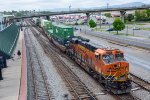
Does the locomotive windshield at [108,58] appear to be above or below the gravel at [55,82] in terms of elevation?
above

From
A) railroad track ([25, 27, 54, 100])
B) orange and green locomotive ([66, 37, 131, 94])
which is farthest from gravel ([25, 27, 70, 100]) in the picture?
orange and green locomotive ([66, 37, 131, 94])

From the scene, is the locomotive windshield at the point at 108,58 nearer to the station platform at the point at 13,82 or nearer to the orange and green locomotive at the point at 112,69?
the orange and green locomotive at the point at 112,69

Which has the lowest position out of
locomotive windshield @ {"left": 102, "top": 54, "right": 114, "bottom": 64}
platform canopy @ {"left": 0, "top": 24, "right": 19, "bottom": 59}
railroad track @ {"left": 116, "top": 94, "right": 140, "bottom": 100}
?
railroad track @ {"left": 116, "top": 94, "right": 140, "bottom": 100}

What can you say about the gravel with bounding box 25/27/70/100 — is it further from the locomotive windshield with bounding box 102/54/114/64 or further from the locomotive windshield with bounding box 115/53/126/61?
the locomotive windshield with bounding box 115/53/126/61

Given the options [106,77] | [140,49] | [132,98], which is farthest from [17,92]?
[140,49]

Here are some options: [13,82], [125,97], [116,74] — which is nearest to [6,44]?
[13,82]

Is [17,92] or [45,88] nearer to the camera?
[17,92]

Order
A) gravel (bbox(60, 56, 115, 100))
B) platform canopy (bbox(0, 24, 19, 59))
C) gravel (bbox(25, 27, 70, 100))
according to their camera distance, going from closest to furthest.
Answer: gravel (bbox(60, 56, 115, 100)) < gravel (bbox(25, 27, 70, 100)) < platform canopy (bbox(0, 24, 19, 59))

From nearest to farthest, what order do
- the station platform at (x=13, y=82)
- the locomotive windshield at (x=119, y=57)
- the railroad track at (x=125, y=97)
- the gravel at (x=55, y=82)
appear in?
the railroad track at (x=125, y=97) → the station platform at (x=13, y=82) → the locomotive windshield at (x=119, y=57) → the gravel at (x=55, y=82)

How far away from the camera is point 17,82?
2502 centimetres

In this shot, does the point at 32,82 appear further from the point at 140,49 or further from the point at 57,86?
the point at 140,49

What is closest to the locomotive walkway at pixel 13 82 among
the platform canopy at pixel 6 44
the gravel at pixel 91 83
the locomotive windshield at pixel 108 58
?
the platform canopy at pixel 6 44

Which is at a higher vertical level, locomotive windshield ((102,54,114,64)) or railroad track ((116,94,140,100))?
locomotive windshield ((102,54,114,64))

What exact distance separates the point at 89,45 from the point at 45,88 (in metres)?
5.31
